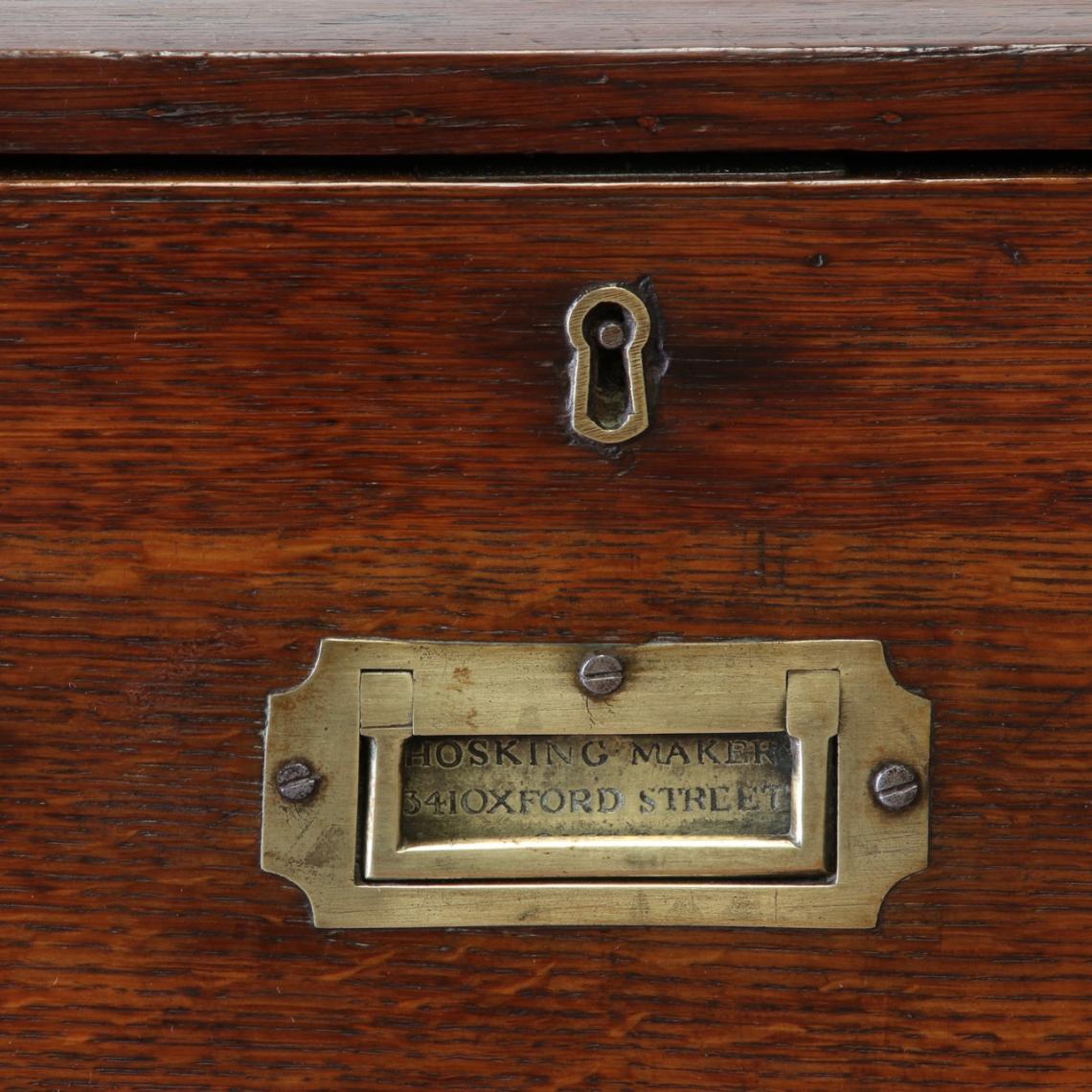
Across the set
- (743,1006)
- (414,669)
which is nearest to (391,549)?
(414,669)

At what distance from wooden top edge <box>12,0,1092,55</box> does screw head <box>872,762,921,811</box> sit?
36cm

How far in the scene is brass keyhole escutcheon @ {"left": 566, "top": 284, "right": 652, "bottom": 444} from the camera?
69 cm

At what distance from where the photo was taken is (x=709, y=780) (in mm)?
724

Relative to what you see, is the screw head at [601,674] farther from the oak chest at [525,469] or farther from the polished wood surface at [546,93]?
the polished wood surface at [546,93]

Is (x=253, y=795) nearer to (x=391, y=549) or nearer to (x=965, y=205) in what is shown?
(x=391, y=549)

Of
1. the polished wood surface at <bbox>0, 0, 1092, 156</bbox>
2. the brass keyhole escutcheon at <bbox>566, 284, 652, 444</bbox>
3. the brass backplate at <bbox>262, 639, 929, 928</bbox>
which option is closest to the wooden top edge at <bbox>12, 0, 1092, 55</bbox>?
the polished wood surface at <bbox>0, 0, 1092, 156</bbox>

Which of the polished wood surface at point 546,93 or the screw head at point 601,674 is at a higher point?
the polished wood surface at point 546,93

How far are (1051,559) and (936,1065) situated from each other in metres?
0.27

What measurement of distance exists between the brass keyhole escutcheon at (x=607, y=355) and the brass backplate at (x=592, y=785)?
11cm

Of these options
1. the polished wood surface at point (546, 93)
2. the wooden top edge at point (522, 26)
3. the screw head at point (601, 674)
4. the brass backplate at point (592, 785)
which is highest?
the wooden top edge at point (522, 26)

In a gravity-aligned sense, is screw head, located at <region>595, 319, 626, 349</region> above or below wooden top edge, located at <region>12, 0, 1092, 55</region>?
below

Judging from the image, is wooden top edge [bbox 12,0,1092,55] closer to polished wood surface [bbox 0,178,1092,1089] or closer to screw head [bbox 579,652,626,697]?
polished wood surface [bbox 0,178,1092,1089]

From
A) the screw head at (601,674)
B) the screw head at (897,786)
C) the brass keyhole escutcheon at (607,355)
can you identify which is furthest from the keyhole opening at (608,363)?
the screw head at (897,786)

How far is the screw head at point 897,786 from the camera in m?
0.72
